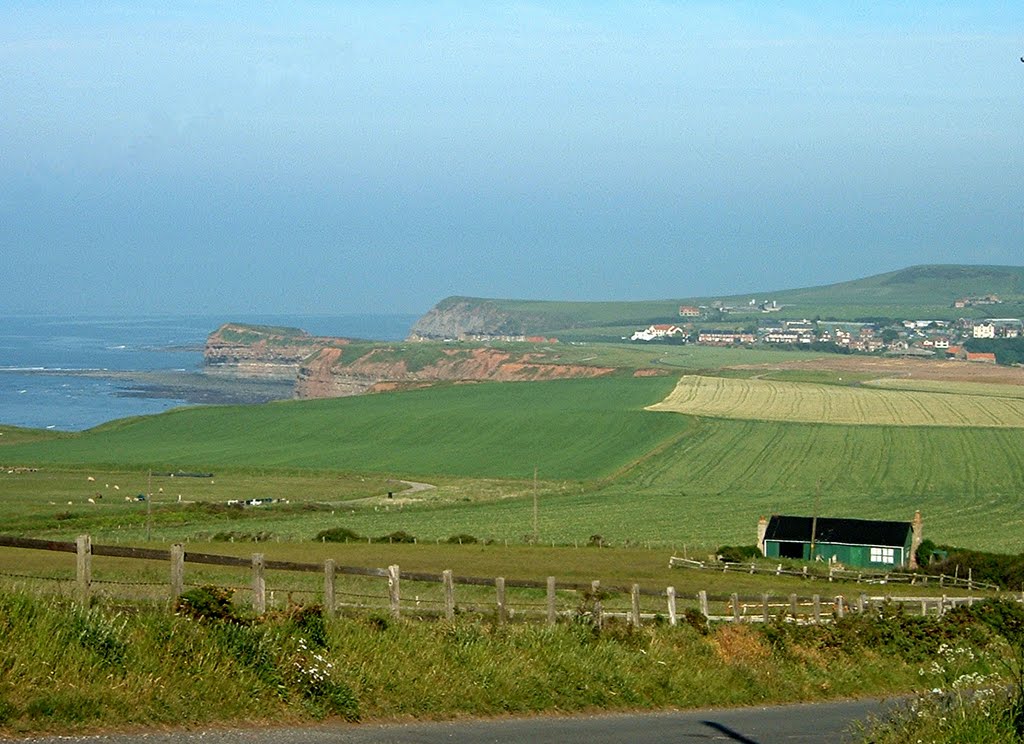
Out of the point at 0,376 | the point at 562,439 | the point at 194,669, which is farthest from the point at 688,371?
the point at 194,669

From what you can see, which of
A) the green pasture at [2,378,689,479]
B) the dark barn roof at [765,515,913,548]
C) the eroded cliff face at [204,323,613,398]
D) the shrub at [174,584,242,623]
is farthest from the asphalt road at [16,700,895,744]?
the eroded cliff face at [204,323,613,398]

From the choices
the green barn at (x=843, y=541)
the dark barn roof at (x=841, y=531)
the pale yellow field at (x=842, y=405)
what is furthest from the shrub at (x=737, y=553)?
the pale yellow field at (x=842, y=405)

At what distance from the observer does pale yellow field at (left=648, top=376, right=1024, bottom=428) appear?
329 feet

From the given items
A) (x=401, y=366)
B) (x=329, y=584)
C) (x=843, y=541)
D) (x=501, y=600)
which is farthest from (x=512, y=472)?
(x=401, y=366)

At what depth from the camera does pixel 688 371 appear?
152 m

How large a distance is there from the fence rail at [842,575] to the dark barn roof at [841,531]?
7.08 metres

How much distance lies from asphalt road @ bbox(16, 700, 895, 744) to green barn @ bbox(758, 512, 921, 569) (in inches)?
1559

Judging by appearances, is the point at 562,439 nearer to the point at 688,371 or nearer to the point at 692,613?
the point at 688,371

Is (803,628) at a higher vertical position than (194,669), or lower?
lower

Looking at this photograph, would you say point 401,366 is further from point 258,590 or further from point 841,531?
point 258,590

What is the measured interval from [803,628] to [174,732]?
11.2 meters

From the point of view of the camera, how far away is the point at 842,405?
361 feet

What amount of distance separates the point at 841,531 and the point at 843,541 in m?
0.75

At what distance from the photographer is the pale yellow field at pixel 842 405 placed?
100m
